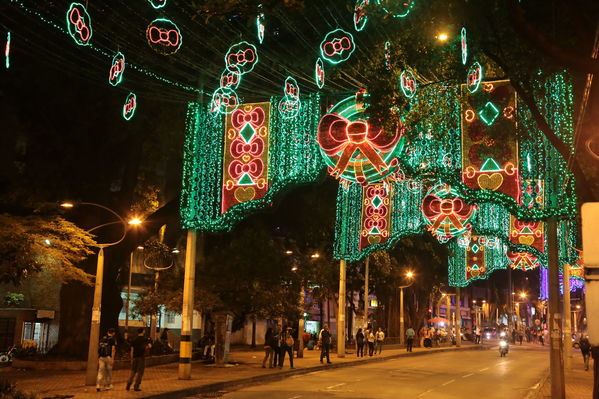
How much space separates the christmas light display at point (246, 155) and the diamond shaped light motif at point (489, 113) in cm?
697

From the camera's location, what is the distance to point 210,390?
21500mm

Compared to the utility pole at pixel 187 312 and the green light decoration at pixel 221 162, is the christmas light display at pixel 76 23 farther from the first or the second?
the utility pole at pixel 187 312

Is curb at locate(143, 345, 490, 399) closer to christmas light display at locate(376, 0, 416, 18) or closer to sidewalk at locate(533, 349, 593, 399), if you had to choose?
sidewalk at locate(533, 349, 593, 399)

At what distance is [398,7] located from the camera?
13422 mm

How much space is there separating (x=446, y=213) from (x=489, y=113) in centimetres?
1082

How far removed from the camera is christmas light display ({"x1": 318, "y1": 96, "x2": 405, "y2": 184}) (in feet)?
65.9

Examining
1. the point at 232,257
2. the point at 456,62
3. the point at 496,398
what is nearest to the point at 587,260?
the point at 456,62

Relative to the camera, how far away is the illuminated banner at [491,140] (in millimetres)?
17375

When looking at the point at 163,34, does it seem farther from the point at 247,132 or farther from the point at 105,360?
the point at 105,360

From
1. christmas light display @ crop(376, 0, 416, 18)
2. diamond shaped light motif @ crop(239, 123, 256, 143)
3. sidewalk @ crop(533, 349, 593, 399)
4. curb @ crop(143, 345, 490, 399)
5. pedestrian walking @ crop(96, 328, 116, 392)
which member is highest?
christmas light display @ crop(376, 0, 416, 18)

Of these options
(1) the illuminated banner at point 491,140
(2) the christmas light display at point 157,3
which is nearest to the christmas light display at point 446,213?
(1) the illuminated banner at point 491,140

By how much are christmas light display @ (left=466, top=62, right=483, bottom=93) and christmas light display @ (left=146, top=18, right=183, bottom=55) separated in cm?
683

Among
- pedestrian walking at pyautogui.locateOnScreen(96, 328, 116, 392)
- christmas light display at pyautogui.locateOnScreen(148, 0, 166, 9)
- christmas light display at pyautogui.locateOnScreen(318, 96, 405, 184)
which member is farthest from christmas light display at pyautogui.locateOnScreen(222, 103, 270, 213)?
christmas light display at pyautogui.locateOnScreen(148, 0, 166, 9)

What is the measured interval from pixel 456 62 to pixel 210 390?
12.7 metres
